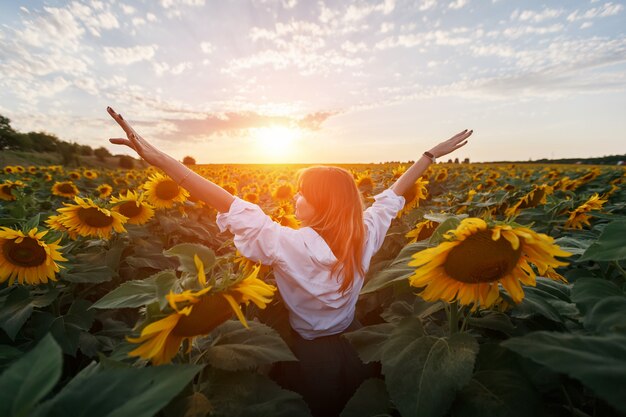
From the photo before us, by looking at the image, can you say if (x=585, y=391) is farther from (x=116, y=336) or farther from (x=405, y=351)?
(x=116, y=336)

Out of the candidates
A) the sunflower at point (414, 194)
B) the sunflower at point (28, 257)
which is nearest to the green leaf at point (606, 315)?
the sunflower at point (28, 257)

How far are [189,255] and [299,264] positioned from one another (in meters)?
0.81

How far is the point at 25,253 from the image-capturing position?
2508 mm

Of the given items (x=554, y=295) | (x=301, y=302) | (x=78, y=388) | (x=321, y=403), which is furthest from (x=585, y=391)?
(x=78, y=388)

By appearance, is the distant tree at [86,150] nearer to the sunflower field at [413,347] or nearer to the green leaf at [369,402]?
the sunflower field at [413,347]

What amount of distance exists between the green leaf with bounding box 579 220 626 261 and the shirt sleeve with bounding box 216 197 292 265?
153 cm

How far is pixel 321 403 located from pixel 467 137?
9.11 feet

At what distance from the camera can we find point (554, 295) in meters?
1.63

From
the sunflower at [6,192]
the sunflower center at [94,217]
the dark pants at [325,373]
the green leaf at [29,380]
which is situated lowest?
the dark pants at [325,373]

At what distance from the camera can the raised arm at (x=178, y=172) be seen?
7.18 ft

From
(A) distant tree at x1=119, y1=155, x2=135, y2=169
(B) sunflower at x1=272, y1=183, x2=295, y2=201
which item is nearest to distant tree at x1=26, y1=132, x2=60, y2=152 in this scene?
(A) distant tree at x1=119, y1=155, x2=135, y2=169

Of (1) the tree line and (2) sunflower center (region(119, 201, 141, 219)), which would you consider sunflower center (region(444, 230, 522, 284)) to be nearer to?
(2) sunflower center (region(119, 201, 141, 219))

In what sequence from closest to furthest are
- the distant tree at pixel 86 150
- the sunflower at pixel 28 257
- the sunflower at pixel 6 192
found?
the sunflower at pixel 28 257
the sunflower at pixel 6 192
the distant tree at pixel 86 150

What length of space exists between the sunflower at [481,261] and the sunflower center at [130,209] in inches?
140
